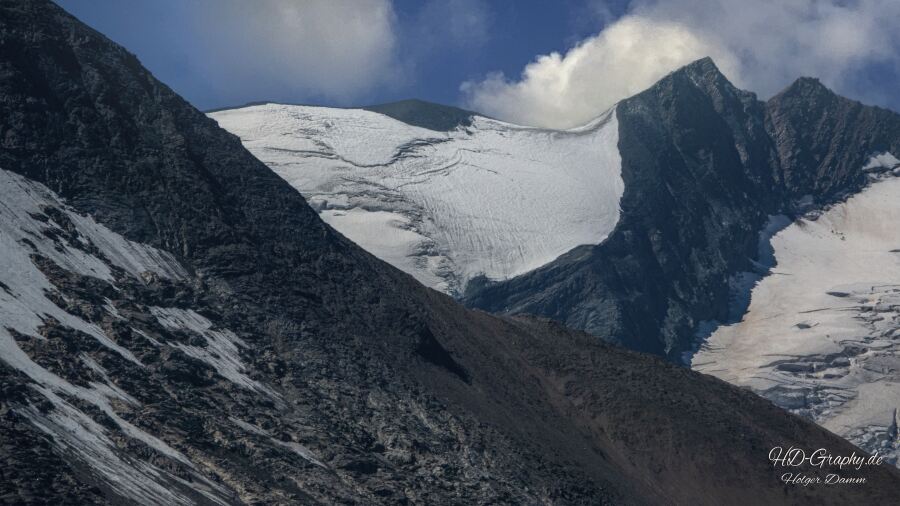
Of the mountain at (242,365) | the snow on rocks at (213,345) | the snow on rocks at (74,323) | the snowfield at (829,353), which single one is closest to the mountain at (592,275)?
the snowfield at (829,353)

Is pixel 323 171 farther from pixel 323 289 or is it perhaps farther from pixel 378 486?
pixel 378 486

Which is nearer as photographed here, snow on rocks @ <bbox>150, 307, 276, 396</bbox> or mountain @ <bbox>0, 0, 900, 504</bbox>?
mountain @ <bbox>0, 0, 900, 504</bbox>

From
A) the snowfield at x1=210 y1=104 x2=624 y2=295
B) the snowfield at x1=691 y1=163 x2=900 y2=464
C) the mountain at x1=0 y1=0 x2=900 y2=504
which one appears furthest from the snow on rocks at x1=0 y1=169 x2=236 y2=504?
the snowfield at x1=691 y1=163 x2=900 y2=464

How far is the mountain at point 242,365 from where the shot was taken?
184 feet

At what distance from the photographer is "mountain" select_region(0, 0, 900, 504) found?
184 ft

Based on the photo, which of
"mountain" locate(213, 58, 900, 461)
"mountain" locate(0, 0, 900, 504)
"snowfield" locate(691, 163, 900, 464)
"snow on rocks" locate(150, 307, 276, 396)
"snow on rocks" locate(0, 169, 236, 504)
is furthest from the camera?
"mountain" locate(213, 58, 900, 461)

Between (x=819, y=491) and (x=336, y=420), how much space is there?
131 ft

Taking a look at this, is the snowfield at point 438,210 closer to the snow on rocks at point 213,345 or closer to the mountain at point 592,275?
the mountain at point 592,275

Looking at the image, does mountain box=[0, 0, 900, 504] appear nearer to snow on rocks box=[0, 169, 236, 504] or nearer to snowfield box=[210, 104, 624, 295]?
snow on rocks box=[0, 169, 236, 504]

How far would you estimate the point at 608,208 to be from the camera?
19738 centimetres

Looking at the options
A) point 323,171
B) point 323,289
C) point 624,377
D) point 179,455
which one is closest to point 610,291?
point 323,171

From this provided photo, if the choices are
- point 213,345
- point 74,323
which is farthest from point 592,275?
point 74,323

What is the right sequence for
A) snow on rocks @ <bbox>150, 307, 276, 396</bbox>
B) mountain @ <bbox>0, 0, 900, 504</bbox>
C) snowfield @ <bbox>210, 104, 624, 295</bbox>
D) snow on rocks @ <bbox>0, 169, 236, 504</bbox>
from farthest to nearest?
1. snowfield @ <bbox>210, 104, 624, 295</bbox>
2. snow on rocks @ <bbox>150, 307, 276, 396</bbox>
3. mountain @ <bbox>0, 0, 900, 504</bbox>
4. snow on rocks @ <bbox>0, 169, 236, 504</bbox>

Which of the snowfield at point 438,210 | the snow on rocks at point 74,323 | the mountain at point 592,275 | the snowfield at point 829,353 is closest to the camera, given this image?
the snow on rocks at point 74,323
